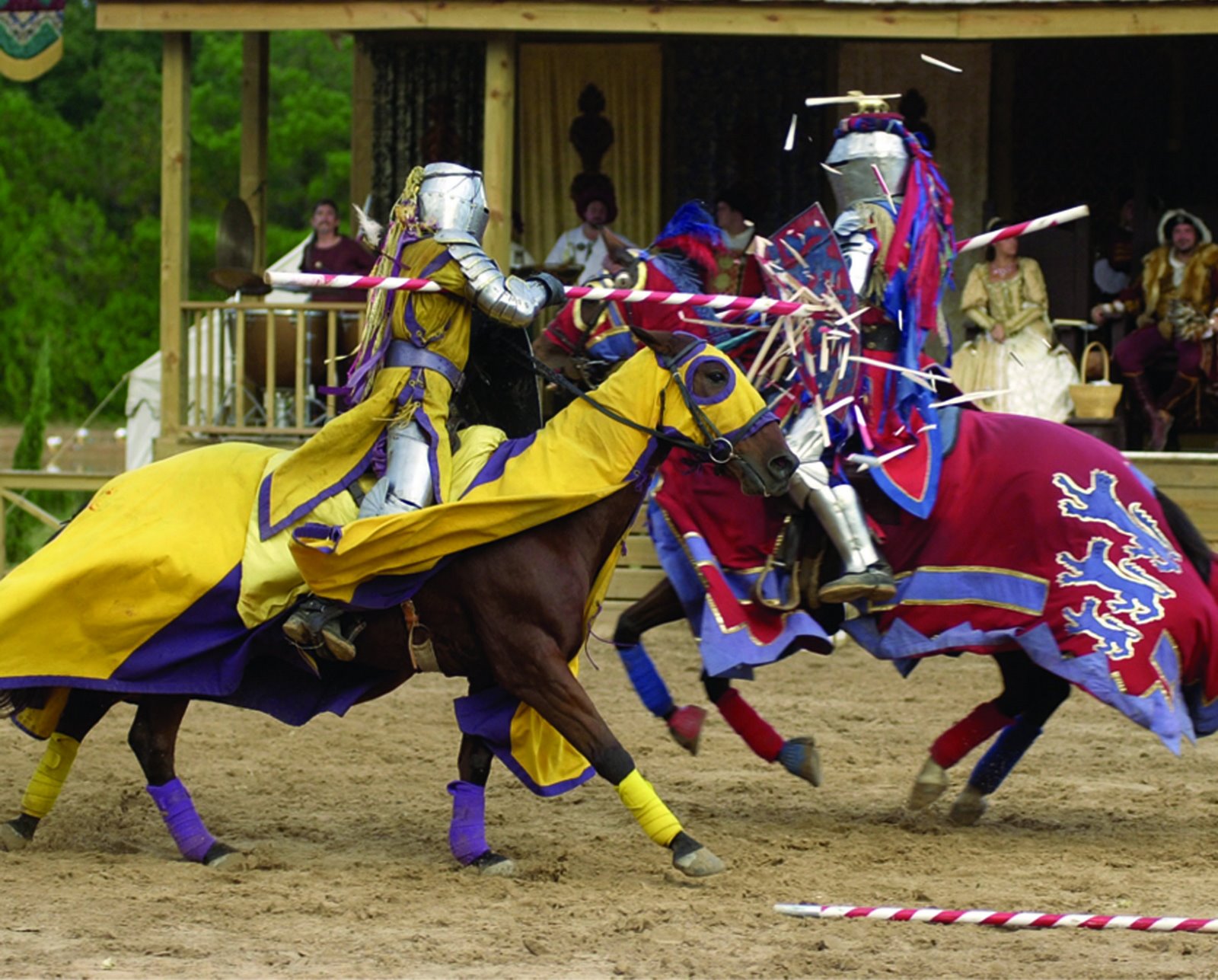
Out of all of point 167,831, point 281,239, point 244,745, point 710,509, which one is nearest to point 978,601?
point 710,509

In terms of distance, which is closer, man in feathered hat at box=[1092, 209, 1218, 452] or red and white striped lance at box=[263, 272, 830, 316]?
red and white striped lance at box=[263, 272, 830, 316]

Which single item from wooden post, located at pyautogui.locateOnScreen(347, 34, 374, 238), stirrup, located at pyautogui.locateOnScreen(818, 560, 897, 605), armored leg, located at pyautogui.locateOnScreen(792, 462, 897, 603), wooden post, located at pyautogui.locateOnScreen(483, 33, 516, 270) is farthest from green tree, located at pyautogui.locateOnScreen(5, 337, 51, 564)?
stirrup, located at pyautogui.locateOnScreen(818, 560, 897, 605)

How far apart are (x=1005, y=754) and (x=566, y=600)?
5.95ft

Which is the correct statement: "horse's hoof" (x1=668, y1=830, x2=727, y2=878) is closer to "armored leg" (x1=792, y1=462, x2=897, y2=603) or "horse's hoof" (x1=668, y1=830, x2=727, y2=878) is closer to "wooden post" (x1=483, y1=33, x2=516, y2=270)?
"armored leg" (x1=792, y1=462, x2=897, y2=603)

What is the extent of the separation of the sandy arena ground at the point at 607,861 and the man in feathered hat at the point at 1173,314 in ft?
11.8

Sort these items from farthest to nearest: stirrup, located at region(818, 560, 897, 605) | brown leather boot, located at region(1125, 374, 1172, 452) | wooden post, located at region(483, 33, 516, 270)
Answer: brown leather boot, located at region(1125, 374, 1172, 452) → wooden post, located at region(483, 33, 516, 270) → stirrup, located at region(818, 560, 897, 605)

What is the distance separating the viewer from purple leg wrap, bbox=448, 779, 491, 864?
545cm

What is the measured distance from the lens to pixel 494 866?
5379mm

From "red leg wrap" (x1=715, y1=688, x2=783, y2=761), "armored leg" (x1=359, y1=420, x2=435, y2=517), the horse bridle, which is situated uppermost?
the horse bridle

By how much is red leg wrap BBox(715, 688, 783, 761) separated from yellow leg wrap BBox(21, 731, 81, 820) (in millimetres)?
2085

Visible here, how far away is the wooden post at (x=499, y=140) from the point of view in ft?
35.5

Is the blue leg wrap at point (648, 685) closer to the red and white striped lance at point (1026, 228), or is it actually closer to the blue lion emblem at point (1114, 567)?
the blue lion emblem at point (1114, 567)

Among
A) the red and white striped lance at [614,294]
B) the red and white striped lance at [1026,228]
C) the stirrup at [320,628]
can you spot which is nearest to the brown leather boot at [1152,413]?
the red and white striped lance at [1026,228]

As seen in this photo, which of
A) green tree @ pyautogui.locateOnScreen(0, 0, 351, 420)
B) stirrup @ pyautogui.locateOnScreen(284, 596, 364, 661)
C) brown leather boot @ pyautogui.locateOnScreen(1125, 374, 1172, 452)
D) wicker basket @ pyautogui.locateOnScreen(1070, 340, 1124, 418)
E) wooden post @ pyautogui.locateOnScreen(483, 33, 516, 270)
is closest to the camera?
stirrup @ pyautogui.locateOnScreen(284, 596, 364, 661)
